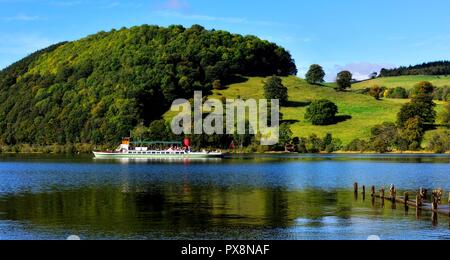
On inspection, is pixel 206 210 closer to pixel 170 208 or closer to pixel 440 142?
pixel 170 208

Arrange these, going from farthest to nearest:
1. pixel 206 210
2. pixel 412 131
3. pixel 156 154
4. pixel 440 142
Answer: pixel 412 131
pixel 440 142
pixel 156 154
pixel 206 210

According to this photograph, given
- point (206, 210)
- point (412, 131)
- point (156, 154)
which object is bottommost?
point (206, 210)

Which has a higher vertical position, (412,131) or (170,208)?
(412,131)

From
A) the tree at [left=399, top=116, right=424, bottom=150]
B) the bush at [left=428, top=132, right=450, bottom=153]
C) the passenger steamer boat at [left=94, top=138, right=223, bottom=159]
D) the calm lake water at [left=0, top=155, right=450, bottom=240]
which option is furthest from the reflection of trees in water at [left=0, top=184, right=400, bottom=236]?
the bush at [left=428, top=132, right=450, bottom=153]

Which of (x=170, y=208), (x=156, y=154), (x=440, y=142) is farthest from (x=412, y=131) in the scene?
(x=170, y=208)

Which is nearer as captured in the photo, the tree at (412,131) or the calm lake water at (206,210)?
the calm lake water at (206,210)

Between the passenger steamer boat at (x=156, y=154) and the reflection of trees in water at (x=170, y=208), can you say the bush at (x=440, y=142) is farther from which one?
the reflection of trees in water at (x=170, y=208)

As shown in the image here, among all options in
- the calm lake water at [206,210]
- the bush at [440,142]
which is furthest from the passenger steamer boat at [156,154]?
the calm lake water at [206,210]

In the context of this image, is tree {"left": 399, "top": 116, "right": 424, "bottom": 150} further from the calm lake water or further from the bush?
the calm lake water
